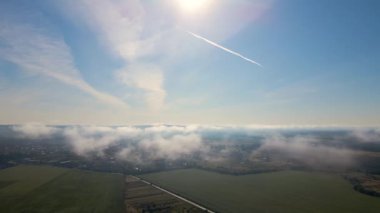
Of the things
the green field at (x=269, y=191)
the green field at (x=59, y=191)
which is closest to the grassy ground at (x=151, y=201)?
the green field at (x=59, y=191)

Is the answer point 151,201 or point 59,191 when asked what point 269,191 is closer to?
point 151,201

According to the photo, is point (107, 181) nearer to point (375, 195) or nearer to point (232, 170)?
point (232, 170)

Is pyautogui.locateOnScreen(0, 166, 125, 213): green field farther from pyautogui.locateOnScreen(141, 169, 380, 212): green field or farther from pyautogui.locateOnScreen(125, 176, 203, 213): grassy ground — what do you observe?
pyautogui.locateOnScreen(141, 169, 380, 212): green field

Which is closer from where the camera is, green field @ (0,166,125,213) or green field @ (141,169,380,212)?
green field @ (0,166,125,213)

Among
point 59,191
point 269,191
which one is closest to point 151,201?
point 59,191

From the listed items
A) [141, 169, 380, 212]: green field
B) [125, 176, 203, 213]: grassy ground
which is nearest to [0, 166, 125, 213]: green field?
[125, 176, 203, 213]: grassy ground

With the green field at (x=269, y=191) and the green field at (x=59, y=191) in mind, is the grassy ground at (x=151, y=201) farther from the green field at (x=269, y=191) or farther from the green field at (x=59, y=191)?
the green field at (x=269, y=191)
